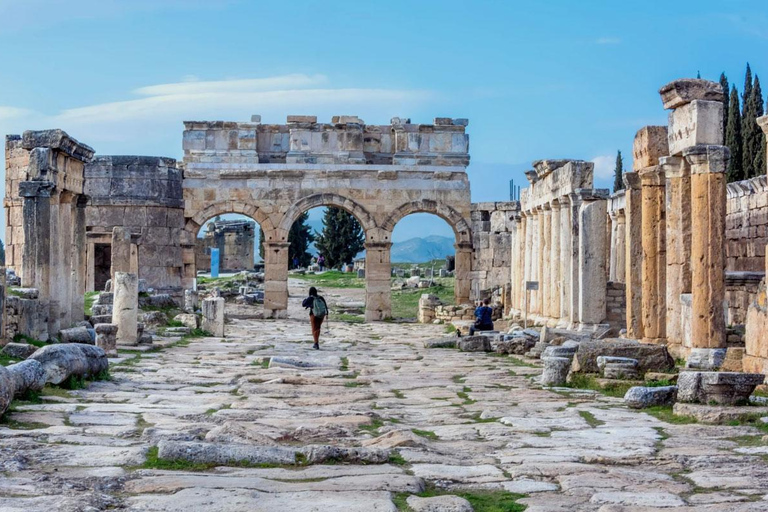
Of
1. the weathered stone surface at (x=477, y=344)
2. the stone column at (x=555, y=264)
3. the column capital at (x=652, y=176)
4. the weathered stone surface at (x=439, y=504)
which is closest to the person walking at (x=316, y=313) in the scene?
the weathered stone surface at (x=477, y=344)

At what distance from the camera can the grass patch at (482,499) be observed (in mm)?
5734

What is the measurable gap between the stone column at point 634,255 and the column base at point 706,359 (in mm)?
2805

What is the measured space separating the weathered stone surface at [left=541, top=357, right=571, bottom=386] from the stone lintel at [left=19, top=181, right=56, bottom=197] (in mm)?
8474

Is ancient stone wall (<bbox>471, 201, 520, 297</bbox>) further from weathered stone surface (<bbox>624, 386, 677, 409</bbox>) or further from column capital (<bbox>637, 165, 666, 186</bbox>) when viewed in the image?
weathered stone surface (<bbox>624, 386, 677, 409</bbox>)

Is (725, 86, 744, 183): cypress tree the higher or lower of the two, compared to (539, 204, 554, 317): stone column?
higher

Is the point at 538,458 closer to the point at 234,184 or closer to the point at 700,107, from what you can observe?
the point at 700,107

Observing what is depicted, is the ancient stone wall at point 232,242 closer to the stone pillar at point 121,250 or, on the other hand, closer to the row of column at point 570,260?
the stone pillar at point 121,250

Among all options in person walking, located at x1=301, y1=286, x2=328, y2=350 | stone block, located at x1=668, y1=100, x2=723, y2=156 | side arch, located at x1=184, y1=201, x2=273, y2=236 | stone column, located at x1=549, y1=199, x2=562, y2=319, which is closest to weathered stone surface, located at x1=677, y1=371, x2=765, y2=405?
stone block, located at x1=668, y1=100, x2=723, y2=156

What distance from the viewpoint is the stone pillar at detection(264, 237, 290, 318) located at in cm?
3073

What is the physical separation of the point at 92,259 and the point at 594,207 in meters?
17.2

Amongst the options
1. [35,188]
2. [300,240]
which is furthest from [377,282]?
[300,240]

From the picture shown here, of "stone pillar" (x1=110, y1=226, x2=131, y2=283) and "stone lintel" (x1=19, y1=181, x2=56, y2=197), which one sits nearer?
"stone lintel" (x1=19, y1=181, x2=56, y2=197)

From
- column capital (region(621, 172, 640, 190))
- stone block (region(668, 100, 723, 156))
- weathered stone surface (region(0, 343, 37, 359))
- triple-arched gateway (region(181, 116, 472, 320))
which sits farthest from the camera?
triple-arched gateway (region(181, 116, 472, 320))

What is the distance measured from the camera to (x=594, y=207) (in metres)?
19.5
